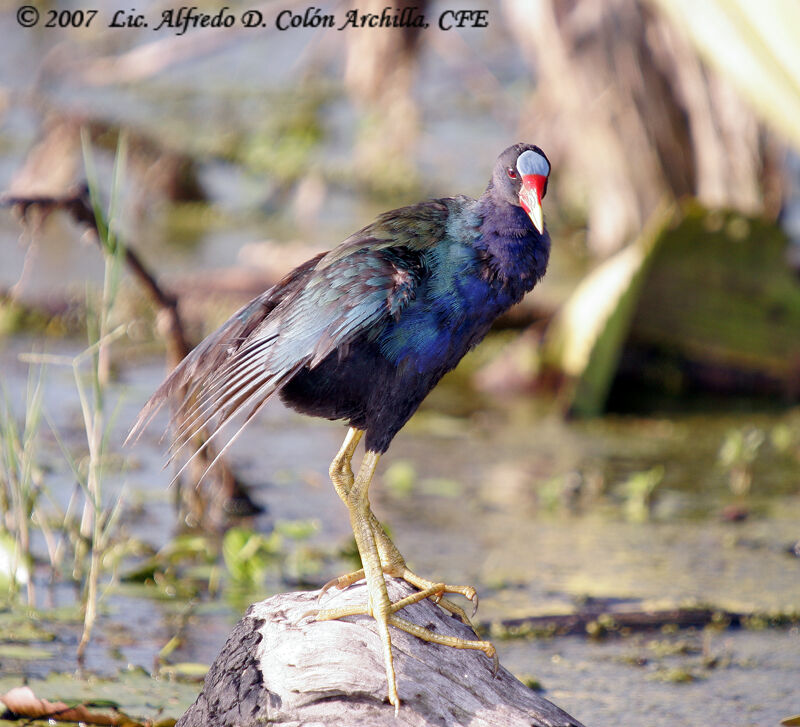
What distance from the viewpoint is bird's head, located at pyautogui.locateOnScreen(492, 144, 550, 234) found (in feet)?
8.76

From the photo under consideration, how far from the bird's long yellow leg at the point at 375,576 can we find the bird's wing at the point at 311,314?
0.28 m

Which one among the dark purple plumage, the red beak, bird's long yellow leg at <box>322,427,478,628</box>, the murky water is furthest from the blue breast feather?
the murky water

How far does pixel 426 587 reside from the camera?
2.84 metres

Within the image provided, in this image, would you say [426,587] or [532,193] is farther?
[426,587]

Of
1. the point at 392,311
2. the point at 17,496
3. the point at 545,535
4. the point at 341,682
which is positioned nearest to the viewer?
the point at 341,682

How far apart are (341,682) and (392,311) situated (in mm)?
715

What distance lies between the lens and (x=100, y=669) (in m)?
3.21

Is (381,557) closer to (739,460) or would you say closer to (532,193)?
(532,193)

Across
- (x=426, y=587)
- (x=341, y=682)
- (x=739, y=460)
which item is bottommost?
(x=341, y=682)

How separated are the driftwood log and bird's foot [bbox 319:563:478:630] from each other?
73 millimetres

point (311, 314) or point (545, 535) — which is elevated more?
point (545, 535)

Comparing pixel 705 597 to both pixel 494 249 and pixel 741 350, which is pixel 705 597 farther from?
pixel 741 350

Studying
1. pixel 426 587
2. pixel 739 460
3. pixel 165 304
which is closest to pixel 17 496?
pixel 165 304

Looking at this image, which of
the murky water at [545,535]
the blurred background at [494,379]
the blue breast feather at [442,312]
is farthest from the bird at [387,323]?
the murky water at [545,535]
